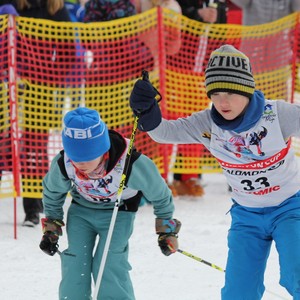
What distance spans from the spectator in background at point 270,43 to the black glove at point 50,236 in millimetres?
4280

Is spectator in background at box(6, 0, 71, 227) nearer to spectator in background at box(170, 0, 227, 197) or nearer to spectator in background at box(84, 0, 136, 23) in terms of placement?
spectator in background at box(84, 0, 136, 23)

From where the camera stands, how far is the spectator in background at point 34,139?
6621 millimetres

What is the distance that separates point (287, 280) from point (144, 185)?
0.92 metres

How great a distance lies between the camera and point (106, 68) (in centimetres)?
707

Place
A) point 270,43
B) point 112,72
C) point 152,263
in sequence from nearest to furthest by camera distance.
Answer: point 152,263 → point 112,72 → point 270,43

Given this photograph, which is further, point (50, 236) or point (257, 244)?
point (50, 236)

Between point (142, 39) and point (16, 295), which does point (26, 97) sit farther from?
point (16, 295)

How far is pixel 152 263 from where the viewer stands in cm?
575

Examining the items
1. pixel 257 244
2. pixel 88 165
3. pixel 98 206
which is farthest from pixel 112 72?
pixel 257 244

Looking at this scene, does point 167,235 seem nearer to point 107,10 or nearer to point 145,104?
point 145,104

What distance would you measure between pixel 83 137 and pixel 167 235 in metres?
0.76

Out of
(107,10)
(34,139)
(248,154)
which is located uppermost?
(248,154)

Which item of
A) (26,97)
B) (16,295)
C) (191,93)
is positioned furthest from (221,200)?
(16,295)

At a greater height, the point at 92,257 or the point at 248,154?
the point at 248,154
